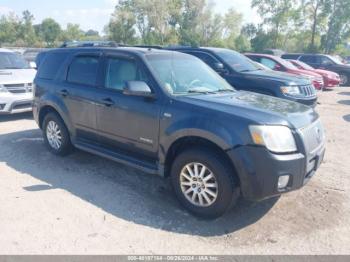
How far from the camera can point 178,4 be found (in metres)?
56.6

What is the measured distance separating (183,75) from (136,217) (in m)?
1.90

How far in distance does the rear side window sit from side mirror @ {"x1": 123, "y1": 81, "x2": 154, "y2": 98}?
207cm

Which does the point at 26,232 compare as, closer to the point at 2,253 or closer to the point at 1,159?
the point at 2,253

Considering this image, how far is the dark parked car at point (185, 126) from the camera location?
342cm

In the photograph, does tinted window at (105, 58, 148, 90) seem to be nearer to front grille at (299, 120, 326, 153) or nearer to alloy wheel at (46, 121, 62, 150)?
alloy wheel at (46, 121, 62, 150)

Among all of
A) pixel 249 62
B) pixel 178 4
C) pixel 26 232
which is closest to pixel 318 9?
pixel 178 4

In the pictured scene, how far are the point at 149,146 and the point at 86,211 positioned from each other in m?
1.05

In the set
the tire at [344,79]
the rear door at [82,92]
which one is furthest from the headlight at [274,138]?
the tire at [344,79]

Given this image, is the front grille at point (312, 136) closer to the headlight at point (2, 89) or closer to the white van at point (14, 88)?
the white van at point (14, 88)

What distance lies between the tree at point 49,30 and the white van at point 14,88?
53.5 metres

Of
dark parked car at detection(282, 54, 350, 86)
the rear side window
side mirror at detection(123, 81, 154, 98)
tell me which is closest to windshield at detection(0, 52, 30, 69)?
the rear side window

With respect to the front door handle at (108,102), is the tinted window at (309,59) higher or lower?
lower

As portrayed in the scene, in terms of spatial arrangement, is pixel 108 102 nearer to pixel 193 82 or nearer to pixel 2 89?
pixel 193 82

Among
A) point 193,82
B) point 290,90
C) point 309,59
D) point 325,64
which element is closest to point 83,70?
point 193,82
